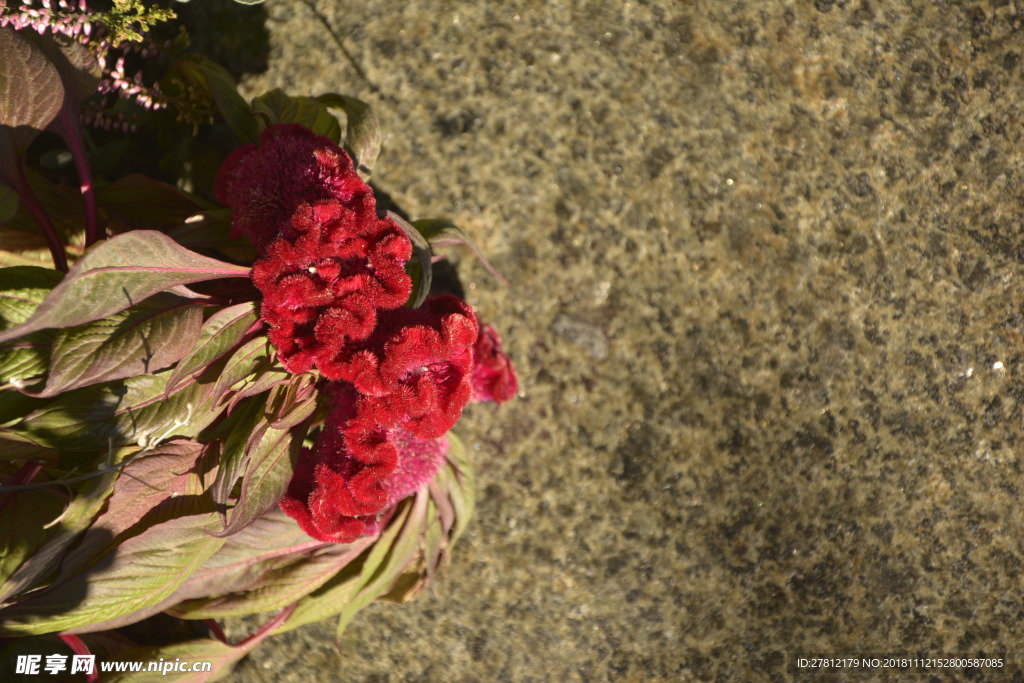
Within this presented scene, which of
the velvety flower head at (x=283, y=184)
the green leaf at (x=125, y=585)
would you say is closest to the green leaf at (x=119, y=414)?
the green leaf at (x=125, y=585)

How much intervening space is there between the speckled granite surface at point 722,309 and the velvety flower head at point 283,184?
417 mm

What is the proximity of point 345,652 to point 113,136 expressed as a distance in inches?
45.1

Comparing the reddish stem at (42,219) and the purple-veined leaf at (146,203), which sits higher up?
the reddish stem at (42,219)

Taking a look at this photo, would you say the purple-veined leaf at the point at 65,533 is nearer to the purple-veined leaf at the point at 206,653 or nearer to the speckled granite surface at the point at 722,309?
the purple-veined leaf at the point at 206,653

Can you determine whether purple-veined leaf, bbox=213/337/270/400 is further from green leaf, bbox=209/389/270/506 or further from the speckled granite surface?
the speckled granite surface

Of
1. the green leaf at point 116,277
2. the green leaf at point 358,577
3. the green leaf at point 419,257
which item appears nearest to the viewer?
the green leaf at point 116,277

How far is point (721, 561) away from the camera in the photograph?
4.44ft

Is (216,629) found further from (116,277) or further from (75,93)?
(75,93)

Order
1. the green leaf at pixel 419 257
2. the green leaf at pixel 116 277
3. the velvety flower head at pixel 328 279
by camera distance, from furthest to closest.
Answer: the green leaf at pixel 419 257 < the velvety flower head at pixel 328 279 < the green leaf at pixel 116 277

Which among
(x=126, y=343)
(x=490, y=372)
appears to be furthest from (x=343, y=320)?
(x=490, y=372)

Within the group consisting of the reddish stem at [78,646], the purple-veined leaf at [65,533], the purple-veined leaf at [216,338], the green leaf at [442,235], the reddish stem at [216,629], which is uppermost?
the green leaf at [442,235]

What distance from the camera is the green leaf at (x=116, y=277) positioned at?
785 mm

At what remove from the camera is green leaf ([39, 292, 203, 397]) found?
33.6 inches

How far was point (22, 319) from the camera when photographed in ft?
2.91
